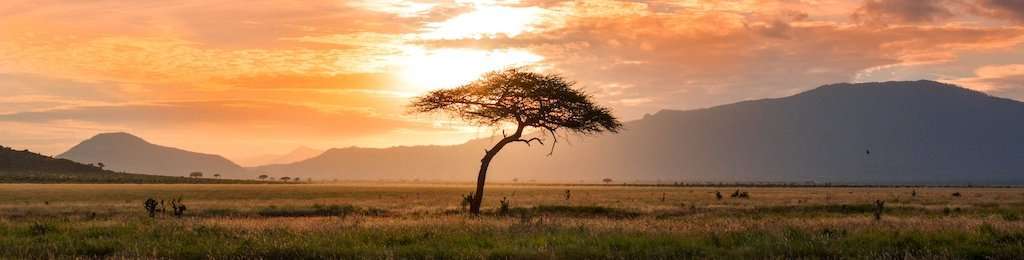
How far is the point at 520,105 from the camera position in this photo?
153ft

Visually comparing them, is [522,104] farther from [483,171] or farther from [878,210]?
[878,210]

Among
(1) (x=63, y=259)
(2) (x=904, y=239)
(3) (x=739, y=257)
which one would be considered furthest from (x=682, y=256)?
(1) (x=63, y=259)

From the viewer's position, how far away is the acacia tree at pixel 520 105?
1810 inches

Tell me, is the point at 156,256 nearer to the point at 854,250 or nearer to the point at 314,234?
the point at 314,234

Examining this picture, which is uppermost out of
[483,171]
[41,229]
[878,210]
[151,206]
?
[483,171]

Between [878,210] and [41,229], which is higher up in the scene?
[878,210]

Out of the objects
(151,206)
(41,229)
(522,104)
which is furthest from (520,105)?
(41,229)

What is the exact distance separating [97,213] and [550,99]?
24.5 metres

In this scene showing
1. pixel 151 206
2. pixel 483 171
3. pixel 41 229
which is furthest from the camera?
pixel 483 171

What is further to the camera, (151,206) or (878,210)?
(878,210)

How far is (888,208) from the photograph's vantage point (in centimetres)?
5119

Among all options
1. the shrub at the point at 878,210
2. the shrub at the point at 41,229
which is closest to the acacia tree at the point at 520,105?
the shrub at the point at 878,210

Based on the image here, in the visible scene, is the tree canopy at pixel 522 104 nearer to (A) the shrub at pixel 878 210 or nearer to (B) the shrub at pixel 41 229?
(A) the shrub at pixel 878 210

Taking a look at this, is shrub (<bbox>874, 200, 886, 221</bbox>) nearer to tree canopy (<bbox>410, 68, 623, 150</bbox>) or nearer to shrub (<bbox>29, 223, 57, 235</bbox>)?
tree canopy (<bbox>410, 68, 623, 150</bbox>)
